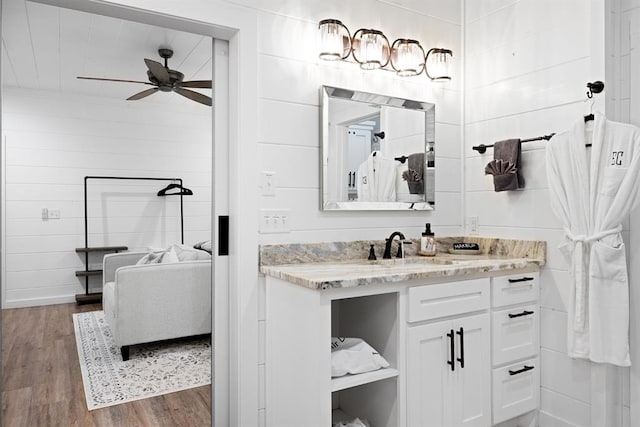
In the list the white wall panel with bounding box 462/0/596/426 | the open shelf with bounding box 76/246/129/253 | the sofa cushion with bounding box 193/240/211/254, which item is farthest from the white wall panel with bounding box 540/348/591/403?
the open shelf with bounding box 76/246/129/253

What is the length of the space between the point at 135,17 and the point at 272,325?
1.48 m

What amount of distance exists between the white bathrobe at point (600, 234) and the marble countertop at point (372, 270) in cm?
29

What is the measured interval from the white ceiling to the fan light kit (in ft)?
3.61

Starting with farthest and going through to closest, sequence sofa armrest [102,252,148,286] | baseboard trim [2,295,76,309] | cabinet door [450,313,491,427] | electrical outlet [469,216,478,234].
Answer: baseboard trim [2,295,76,309] → sofa armrest [102,252,148,286] → electrical outlet [469,216,478,234] → cabinet door [450,313,491,427]

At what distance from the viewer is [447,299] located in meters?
1.87

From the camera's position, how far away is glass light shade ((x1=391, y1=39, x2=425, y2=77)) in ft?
7.93

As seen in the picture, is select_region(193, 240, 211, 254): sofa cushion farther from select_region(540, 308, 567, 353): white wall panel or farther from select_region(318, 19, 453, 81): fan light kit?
select_region(540, 308, 567, 353): white wall panel

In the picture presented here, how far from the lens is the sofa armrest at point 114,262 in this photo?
3.47 meters

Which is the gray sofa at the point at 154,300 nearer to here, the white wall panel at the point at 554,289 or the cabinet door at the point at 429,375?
the cabinet door at the point at 429,375

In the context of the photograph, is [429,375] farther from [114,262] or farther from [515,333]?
[114,262]

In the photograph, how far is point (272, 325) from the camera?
6.41ft

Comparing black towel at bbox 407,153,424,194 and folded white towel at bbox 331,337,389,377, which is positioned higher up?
black towel at bbox 407,153,424,194

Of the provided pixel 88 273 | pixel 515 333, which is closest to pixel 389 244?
pixel 515 333

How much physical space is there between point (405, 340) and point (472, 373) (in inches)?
17.2
